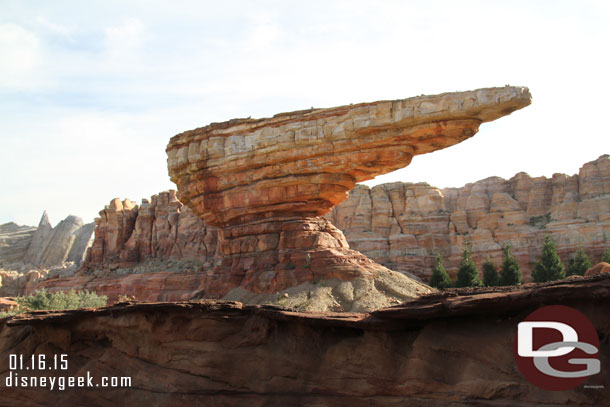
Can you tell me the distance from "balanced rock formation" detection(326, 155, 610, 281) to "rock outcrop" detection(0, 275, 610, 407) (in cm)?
5613

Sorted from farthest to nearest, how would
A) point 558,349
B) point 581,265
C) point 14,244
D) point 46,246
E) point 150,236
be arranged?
point 14,244, point 46,246, point 150,236, point 581,265, point 558,349

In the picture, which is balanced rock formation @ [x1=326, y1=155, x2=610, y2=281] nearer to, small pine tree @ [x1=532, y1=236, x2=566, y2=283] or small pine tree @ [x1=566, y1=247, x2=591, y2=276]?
small pine tree @ [x1=566, y1=247, x2=591, y2=276]

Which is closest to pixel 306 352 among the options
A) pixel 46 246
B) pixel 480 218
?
pixel 480 218

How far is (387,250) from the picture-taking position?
227 feet

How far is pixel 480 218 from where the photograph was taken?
231 ft

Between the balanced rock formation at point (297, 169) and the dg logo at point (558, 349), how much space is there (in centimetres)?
1425

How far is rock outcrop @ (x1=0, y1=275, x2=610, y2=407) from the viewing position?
284 inches

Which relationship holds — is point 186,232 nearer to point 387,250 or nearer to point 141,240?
point 141,240

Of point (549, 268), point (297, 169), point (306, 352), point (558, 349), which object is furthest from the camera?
point (549, 268)

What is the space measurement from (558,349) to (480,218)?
66616 mm

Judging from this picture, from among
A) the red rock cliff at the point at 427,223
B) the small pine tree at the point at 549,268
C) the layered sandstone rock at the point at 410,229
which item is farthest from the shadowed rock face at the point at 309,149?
the red rock cliff at the point at 427,223

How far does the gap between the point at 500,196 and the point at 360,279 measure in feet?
177

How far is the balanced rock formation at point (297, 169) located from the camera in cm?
2119

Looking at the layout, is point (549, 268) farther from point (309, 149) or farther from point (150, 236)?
point (150, 236)
